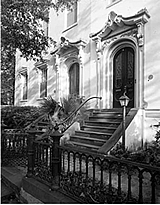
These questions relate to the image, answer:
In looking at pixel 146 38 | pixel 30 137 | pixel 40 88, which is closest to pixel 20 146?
pixel 30 137

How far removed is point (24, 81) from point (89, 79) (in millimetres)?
8017

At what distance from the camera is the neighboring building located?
21.7ft

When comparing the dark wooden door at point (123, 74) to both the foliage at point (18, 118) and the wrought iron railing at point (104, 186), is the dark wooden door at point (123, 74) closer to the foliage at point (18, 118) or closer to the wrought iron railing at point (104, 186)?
the foliage at point (18, 118)

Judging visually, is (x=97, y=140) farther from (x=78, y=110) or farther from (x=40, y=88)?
(x=40, y=88)

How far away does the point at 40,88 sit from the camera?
12.8 m

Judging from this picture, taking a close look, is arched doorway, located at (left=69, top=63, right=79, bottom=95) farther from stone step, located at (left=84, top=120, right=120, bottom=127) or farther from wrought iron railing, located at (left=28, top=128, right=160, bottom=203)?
wrought iron railing, located at (left=28, top=128, right=160, bottom=203)

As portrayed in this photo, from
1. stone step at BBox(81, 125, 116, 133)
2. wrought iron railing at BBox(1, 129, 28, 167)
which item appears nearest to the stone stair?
stone step at BBox(81, 125, 116, 133)

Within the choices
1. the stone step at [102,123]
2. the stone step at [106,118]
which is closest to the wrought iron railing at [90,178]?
the stone step at [102,123]

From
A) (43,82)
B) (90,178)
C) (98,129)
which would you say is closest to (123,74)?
(98,129)

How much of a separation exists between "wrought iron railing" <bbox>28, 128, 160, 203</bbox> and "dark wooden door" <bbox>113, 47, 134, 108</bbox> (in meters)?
4.20

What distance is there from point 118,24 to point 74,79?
4.14 meters

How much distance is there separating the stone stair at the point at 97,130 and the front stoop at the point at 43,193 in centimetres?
241

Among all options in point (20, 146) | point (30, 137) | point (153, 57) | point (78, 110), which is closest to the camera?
point (30, 137)

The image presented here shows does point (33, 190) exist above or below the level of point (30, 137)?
below
